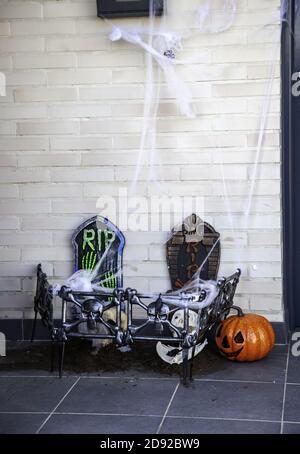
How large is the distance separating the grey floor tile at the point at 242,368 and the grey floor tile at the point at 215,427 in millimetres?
725

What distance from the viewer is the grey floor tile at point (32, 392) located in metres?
4.73

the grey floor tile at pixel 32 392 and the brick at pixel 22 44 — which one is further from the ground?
the brick at pixel 22 44

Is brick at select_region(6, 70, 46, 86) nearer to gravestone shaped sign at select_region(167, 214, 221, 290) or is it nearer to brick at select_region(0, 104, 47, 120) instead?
brick at select_region(0, 104, 47, 120)

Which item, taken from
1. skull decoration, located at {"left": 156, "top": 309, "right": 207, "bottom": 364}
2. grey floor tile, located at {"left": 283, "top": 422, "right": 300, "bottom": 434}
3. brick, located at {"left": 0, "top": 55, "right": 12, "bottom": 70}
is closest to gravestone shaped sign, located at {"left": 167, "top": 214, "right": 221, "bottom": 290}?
skull decoration, located at {"left": 156, "top": 309, "right": 207, "bottom": 364}

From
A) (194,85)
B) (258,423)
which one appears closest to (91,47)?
(194,85)

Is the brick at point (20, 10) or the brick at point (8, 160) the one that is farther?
the brick at point (8, 160)

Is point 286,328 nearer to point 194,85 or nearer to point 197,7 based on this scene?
point 194,85

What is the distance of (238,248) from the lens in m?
5.76

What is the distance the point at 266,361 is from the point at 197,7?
2.72m

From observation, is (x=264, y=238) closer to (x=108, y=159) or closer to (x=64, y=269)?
(x=108, y=159)

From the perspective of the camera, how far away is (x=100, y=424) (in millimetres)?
4426

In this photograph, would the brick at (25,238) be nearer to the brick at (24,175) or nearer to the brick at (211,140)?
the brick at (24,175)

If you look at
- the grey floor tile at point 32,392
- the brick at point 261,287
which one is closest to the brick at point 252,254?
the brick at point 261,287

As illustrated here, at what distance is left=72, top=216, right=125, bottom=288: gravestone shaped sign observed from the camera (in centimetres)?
584
